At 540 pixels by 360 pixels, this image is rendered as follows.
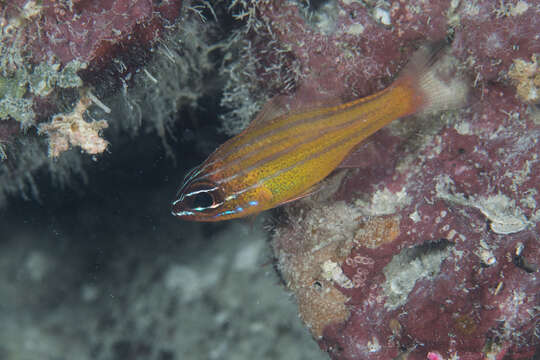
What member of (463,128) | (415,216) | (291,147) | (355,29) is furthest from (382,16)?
(415,216)

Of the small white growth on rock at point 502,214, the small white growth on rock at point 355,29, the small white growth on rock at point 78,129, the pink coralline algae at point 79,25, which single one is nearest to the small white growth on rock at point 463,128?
the small white growth on rock at point 502,214

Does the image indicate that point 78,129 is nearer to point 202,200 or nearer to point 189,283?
point 202,200

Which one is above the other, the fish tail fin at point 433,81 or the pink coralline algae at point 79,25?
the pink coralline algae at point 79,25

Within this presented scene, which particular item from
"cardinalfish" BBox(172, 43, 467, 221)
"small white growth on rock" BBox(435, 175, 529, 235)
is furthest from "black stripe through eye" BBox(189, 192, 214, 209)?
"small white growth on rock" BBox(435, 175, 529, 235)

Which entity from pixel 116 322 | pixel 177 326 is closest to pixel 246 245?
pixel 177 326

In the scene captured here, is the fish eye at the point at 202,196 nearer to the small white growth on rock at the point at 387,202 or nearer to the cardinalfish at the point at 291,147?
the cardinalfish at the point at 291,147

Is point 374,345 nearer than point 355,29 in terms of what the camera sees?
No

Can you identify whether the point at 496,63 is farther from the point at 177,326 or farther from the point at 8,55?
the point at 177,326
